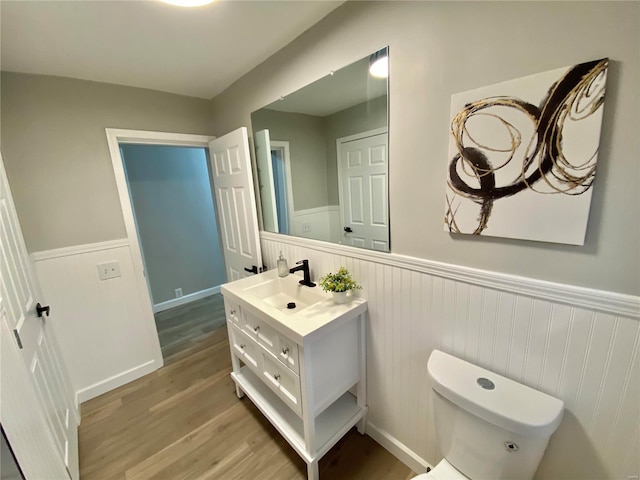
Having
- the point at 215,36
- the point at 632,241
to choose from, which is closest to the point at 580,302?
the point at 632,241

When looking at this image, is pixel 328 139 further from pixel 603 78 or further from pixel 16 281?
pixel 16 281

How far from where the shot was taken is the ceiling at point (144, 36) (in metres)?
1.16

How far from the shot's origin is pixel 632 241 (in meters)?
0.72

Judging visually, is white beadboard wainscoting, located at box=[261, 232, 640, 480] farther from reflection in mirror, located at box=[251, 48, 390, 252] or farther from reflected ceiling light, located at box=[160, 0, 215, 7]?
reflected ceiling light, located at box=[160, 0, 215, 7]

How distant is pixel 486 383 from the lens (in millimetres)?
976

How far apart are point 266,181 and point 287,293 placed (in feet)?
2.93

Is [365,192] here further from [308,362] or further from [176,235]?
[176,235]

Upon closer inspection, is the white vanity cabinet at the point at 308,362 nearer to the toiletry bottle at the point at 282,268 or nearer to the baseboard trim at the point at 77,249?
the toiletry bottle at the point at 282,268

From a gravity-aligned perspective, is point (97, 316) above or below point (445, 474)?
above

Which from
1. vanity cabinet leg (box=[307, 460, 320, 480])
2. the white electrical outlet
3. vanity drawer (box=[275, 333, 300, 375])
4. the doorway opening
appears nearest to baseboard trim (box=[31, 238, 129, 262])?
the white electrical outlet

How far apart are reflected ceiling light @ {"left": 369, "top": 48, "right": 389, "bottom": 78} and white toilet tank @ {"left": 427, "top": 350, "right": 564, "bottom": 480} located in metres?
1.29

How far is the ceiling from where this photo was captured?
116cm

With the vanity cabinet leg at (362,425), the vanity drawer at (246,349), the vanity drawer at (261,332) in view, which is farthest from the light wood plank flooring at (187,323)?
the vanity cabinet leg at (362,425)

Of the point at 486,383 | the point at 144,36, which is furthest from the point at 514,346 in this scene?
the point at 144,36
